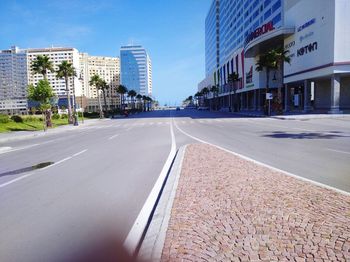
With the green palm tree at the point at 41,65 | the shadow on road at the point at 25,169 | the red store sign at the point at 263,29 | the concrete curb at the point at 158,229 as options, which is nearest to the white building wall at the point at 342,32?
the red store sign at the point at 263,29

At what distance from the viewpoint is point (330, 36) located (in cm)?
3941

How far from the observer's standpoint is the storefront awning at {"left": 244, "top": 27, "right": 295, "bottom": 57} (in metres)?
51.0

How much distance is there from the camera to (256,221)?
4562 millimetres

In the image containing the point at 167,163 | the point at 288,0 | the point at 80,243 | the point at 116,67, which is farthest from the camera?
the point at 116,67

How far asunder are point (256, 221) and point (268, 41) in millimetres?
56553

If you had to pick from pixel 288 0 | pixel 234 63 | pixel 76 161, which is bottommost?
pixel 76 161

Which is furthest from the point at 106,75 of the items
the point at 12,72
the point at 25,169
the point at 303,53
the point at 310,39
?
the point at 25,169

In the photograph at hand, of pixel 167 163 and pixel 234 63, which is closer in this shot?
pixel 167 163

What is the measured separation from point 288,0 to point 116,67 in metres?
124

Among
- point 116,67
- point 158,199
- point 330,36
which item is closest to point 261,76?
point 330,36

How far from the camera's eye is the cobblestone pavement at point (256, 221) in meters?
3.66

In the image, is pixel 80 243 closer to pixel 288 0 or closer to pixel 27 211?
pixel 27 211

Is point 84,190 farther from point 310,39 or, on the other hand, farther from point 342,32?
point 310,39

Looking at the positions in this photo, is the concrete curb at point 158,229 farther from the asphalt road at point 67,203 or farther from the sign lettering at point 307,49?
the sign lettering at point 307,49
